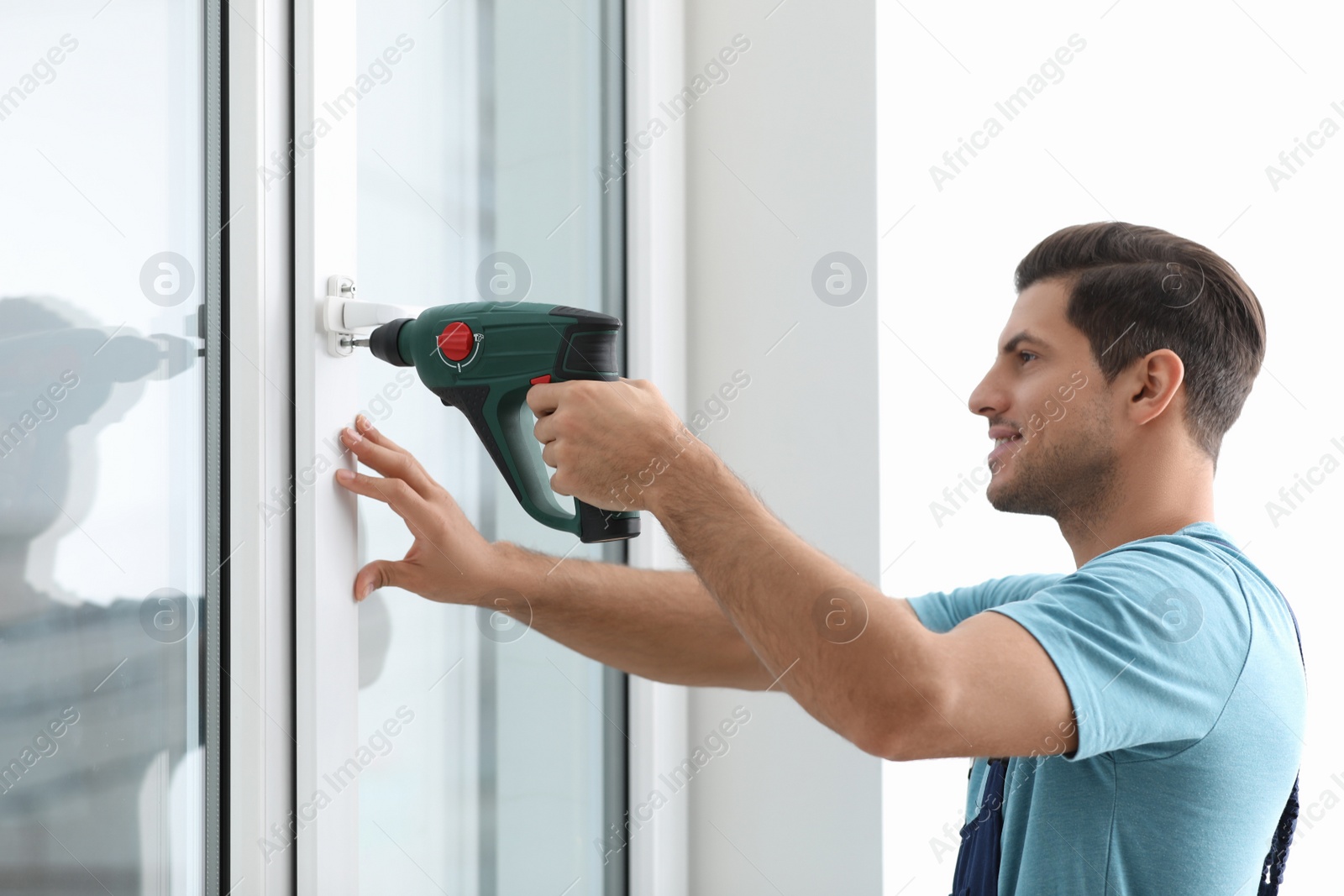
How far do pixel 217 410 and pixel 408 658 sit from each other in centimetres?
36

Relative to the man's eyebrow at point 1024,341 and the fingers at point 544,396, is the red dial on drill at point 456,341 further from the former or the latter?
the man's eyebrow at point 1024,341

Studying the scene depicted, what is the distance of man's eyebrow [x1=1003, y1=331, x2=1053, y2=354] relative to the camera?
1.08 meters

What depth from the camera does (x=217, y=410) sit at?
2.75 ft

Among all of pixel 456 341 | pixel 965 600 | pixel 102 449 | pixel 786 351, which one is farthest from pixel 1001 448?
pixel 102 449

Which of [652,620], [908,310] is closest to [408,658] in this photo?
[652,620]

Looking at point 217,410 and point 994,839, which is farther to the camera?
point 994,839

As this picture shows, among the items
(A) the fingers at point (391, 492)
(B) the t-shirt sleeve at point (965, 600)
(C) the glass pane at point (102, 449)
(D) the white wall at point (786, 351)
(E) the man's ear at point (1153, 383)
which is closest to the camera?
(C) the glass pane at point (102, 449)

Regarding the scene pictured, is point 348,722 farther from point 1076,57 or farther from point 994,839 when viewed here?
point 1076,57

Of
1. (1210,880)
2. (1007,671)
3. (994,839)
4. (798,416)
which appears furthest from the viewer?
(798,416)

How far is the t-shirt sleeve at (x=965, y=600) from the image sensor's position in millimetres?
1178

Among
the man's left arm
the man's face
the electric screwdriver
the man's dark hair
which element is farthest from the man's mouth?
the electric screwdriver

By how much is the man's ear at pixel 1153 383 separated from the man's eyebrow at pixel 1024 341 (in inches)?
3.8

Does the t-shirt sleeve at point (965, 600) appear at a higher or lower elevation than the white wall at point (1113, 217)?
lower

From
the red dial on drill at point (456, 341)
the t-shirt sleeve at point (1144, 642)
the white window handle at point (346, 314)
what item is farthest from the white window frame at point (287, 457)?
the t-shirt sleeve at point (1144, 642)
